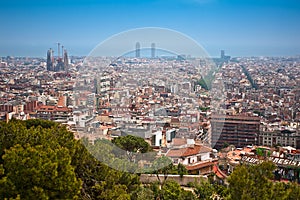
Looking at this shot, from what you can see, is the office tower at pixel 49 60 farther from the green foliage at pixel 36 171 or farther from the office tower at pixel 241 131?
the green foliage at pixel 36 171

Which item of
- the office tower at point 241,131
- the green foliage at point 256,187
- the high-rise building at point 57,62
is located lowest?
the office tower at point 241,131

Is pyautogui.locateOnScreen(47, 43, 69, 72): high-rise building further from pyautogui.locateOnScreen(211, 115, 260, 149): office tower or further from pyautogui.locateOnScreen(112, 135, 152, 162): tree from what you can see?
pyautogui.locateOnScreen(112, 135, 152, 162): tree

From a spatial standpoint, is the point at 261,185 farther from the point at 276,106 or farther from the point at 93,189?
the point at 276,106

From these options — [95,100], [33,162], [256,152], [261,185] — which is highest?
[95,100]

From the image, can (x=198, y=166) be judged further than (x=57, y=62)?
No

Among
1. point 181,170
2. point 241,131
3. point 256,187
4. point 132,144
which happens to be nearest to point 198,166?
point 181,170

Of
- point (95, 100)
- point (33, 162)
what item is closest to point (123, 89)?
point (95, 100)

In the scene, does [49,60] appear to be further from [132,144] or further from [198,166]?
[132,144]

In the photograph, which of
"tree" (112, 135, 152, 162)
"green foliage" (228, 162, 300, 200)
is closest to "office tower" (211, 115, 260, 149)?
"tree" (112, 135, 152, 162)

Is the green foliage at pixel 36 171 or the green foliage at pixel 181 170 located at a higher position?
the green foliage at pixel 36 171

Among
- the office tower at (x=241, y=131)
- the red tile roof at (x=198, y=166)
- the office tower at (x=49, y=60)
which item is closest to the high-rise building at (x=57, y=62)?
the office tower at (x=49, y=60)

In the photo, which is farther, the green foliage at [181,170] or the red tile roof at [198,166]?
the red tile roof at [198,166]
